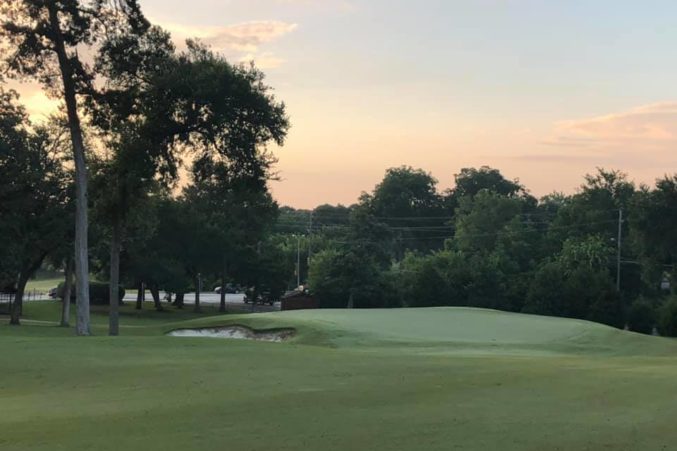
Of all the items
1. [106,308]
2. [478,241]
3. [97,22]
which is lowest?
[106,308]

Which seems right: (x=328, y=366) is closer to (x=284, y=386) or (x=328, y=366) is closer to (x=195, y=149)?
(x=284, y=386)

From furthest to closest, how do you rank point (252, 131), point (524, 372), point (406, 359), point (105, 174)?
point (105, 174)
point (252, 131)
point (406, 359)
point (524, 372)

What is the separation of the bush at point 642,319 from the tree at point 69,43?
43.0 m

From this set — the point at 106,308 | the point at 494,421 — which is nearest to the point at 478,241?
the point at 106,308

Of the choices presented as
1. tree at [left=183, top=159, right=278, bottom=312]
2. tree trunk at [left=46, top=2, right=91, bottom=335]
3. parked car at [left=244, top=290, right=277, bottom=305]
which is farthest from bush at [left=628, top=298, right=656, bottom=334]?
tree trunk at [left=46, top=2, right=91, bottom=335]

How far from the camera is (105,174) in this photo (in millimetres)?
35469

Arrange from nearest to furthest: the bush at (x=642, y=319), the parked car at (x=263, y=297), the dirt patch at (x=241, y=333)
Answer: the dirt patch at (x=241, y=333), the bush at (x=642, y=319), the parked car at (x=263, y=297)

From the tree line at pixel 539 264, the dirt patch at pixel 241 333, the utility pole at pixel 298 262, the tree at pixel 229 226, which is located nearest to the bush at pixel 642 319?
the tree line at pixel 539 264

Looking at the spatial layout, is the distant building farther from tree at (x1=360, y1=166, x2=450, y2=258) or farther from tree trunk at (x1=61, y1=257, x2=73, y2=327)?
tree at (x1=360, y1=166, x2=450, y2=258)

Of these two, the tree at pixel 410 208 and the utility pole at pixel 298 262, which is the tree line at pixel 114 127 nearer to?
the utility pole at pixel 298 262

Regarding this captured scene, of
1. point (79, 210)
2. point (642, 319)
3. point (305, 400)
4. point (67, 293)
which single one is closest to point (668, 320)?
point (642, 319)

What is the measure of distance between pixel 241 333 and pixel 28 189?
16.5 meters

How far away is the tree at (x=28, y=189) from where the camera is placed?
3925 centimetres

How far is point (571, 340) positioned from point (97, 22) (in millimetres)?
25262
